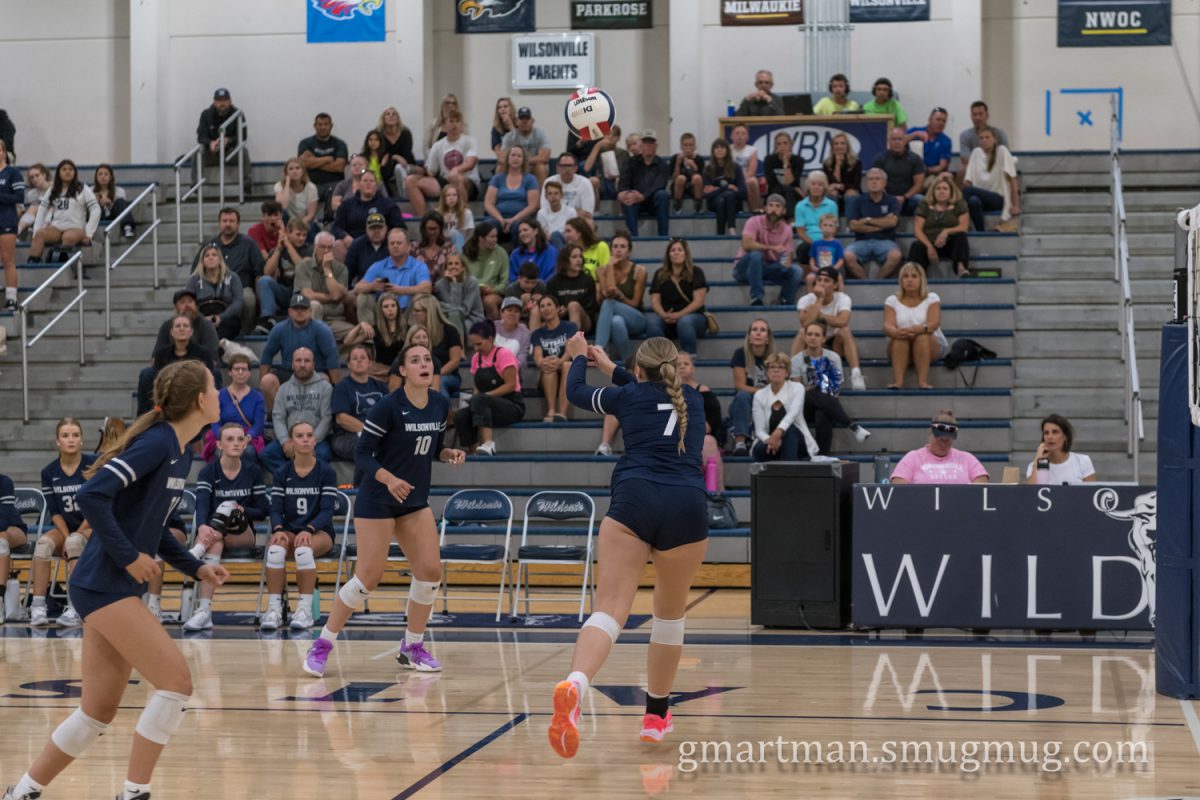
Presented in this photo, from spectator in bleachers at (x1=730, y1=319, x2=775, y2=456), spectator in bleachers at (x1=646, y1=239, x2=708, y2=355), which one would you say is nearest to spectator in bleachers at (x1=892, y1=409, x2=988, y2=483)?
spectator in bleachers at (x1=730, y1=319, x2=775, y2=456)

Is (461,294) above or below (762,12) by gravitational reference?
below

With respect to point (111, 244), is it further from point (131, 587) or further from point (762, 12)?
point (131, 587)

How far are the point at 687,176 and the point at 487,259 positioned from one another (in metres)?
3.21

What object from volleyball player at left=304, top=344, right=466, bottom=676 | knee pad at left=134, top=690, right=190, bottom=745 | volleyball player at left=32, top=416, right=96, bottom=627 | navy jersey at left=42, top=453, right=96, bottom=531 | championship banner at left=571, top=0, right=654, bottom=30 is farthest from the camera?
championship banner at left=571, top=0, right=654, bottom=30

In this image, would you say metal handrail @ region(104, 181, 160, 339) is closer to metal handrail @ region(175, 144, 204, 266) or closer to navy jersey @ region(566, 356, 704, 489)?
metal handrail @ region(175, 144, 204, 266)

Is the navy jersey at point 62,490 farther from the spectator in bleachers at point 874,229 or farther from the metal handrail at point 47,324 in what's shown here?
the spectator in bleachers at point 874,229

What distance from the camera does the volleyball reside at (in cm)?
1199

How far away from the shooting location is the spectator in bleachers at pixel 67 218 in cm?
1952

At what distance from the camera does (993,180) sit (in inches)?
747

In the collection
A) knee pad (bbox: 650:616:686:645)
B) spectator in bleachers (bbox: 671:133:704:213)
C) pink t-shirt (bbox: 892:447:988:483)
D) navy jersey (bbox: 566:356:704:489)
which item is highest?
spectator in bleachers (bbox: 671:133:704:213)

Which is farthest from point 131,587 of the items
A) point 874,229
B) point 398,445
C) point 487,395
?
point 874,229

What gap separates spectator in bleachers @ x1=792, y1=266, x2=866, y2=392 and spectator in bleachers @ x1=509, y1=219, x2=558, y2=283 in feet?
10.3

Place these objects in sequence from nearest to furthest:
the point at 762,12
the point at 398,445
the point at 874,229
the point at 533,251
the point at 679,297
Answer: the point at 398,445 < the point at 679,297 < the point at 533,251 < the point at 874,229 < the point at 762,12

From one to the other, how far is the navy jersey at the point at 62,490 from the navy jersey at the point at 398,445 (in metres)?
4.29
